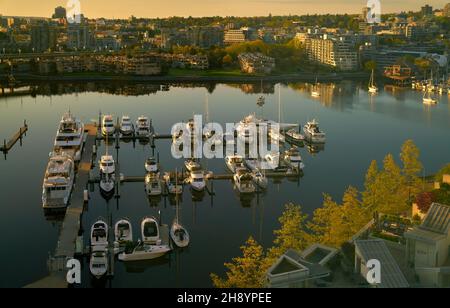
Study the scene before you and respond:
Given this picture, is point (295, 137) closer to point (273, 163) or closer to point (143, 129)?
point (273, 163)

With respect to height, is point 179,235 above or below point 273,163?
below

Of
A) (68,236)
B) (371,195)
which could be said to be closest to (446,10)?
(371,195)

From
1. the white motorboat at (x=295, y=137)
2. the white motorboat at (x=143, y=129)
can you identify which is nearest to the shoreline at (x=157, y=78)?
the white motorboat at (x=143, y=129)

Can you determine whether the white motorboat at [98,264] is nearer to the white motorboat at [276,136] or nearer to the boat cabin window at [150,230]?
the boat cabin window at [150,230]

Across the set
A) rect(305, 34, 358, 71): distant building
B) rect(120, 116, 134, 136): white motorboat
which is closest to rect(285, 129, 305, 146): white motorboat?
rect(120, 116, 134, 136): white motorboat

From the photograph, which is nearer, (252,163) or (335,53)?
(252,163)
